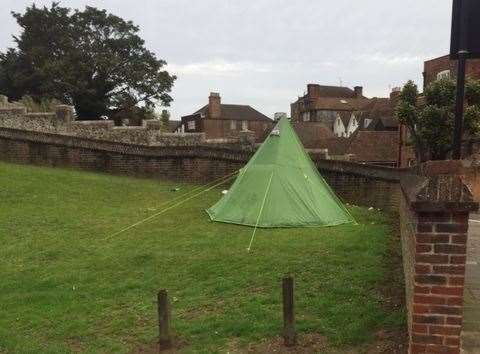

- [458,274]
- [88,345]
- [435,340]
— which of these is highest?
[458,274]

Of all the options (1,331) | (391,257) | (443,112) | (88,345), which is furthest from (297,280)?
(443,112)

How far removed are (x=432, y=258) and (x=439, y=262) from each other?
0.06 m

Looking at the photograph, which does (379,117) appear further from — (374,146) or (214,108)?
(214,108)

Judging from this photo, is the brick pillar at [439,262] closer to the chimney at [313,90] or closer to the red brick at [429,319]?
the red brick at [429,319]

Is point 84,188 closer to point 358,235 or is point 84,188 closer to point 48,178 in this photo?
point 48,178

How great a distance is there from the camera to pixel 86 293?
727cm

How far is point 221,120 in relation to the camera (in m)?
66.6

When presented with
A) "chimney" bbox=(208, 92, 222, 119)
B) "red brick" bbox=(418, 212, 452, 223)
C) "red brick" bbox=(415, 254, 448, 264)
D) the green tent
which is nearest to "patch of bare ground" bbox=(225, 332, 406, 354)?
"red brick" bbox=(415, 254, 448, 264)

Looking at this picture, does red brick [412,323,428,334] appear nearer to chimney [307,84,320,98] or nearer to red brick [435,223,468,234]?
red brick [435,223,468,234]

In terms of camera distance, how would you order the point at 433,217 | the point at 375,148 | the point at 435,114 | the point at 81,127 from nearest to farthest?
1. the point at 433,217
2. the point at 435,114
3. the point at 81,127
4. the point at 375,148

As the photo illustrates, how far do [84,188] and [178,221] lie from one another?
4.68 m

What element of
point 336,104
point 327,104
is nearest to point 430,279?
point 327,104

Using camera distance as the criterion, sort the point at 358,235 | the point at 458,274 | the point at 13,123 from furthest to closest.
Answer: the point at 13,123 → the point at 358,235 → the point at 458,274

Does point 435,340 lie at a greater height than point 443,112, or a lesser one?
Answer: lesser
